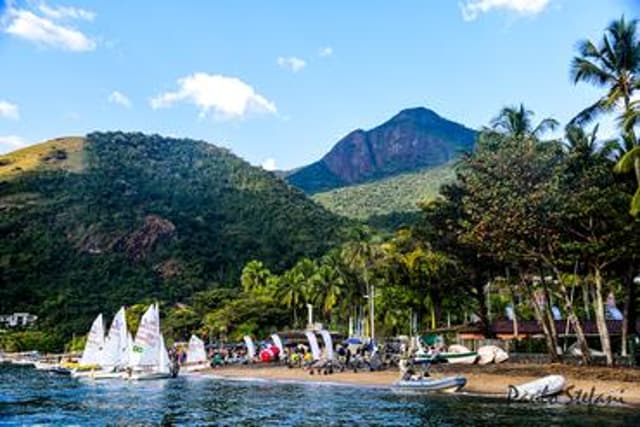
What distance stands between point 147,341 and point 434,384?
27.9m

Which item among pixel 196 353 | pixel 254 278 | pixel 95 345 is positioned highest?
pixel 254 278

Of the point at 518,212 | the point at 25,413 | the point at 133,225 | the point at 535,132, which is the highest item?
the point at 133,225

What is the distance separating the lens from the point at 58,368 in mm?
81125

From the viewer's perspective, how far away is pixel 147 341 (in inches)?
2263

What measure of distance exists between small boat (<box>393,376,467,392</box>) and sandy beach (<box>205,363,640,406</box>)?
2.68 ft

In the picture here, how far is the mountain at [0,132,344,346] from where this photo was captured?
141 meters

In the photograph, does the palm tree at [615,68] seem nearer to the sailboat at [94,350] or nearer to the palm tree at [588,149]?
the palm tree at [588,149]

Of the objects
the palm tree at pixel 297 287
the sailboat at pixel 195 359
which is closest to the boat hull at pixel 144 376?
the sailboat at pixel 195 359

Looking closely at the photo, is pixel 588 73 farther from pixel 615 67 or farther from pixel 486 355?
pixel 486 355

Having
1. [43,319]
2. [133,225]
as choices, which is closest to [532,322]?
[43,319]

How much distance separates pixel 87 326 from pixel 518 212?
106 m

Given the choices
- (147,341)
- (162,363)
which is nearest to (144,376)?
(162,363)

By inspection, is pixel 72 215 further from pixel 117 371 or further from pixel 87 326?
pixel 117 371

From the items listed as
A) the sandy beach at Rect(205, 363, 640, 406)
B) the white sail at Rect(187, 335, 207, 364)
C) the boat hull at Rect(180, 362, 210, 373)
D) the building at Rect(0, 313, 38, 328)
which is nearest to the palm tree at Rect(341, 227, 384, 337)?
the white sail at Rect(187, 335, 207, 364)
